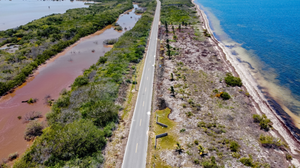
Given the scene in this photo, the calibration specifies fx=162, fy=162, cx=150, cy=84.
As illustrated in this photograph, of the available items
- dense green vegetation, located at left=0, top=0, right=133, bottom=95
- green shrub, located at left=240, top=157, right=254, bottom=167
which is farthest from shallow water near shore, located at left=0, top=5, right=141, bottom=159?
green shrub, located at left=240, top=157, right=254, bottom=167

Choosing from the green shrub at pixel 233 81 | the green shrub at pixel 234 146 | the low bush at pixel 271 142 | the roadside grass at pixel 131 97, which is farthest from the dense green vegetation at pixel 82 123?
the green shrub at pixel 233 81

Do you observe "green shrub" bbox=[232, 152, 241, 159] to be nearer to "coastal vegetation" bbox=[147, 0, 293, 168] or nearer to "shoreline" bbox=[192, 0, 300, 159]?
"coastal vegetation" bbox=[147, 0, 293, 168]

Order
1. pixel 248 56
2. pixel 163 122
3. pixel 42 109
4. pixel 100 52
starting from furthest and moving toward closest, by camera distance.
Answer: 1. pixel 100 52
2. pixel 248 56
3. pixel 42 109
4. pixel 163 122

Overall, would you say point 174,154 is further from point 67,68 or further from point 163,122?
point 67,68

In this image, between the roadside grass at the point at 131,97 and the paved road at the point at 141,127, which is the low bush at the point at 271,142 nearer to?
the paved road at the point at 141,127

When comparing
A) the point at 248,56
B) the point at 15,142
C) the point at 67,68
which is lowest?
the point at 15,142

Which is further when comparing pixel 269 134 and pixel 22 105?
pixel 22 105

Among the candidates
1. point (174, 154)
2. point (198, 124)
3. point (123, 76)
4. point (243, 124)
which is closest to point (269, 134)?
point (243, 124)
